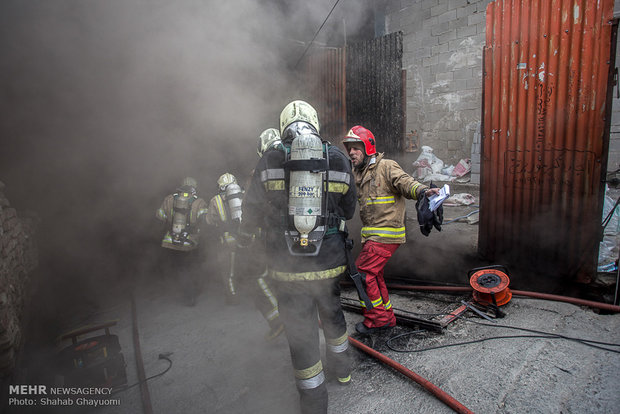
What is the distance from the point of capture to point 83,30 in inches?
145

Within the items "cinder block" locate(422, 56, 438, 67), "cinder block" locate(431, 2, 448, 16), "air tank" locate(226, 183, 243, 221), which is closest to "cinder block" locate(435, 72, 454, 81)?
"cinder block" locate(422, 56, 438, 67)

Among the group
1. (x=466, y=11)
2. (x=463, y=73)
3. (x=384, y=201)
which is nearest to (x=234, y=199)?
(x=384, y=201)

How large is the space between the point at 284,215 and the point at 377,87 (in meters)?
5.84

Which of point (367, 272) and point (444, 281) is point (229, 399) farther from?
point (444, 281)

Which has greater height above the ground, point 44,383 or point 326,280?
point 326,280

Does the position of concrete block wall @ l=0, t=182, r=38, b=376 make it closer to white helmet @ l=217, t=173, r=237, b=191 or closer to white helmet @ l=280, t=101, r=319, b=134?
white helmet @ l=217, t=173, r=237, b=191

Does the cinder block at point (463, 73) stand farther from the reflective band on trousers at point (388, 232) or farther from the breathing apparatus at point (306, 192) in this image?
the breathing apparatus at point (306, 192)

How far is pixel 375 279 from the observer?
308 cm

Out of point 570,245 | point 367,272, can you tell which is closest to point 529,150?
point 570,245

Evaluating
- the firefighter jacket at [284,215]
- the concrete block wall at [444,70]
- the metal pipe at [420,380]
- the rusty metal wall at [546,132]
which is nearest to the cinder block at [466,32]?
the concrete block wall at [444,70]

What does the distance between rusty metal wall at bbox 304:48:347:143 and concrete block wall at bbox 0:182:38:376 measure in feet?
17.3

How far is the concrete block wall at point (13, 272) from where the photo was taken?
2361 millimetres

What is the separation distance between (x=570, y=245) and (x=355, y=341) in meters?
2.64

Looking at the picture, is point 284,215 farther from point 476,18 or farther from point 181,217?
point 476,18
